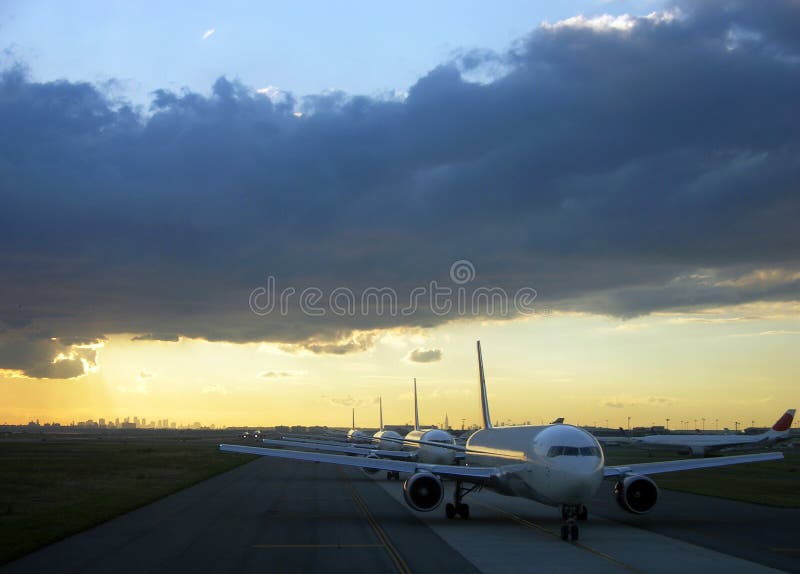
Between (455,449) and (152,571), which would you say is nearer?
(152,571)

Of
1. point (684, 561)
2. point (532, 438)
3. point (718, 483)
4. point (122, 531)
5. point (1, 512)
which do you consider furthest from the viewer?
point (718, 483)

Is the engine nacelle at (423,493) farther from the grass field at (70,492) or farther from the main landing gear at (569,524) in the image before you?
the grass field at (70,492)

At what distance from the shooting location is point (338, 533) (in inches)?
1105

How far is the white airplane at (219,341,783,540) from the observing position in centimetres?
2681

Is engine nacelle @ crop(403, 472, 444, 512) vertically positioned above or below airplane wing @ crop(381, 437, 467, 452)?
below

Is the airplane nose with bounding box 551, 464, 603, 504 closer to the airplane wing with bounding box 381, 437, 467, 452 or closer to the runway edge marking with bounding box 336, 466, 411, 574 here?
the runway edge marking with bounding box 336, 466, 411, 574

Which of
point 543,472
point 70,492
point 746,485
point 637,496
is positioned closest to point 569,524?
point 543,472

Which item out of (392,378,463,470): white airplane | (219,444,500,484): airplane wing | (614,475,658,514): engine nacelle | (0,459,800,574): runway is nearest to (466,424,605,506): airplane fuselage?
(219,444,500,484): airplane wing

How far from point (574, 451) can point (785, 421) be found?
8964 centimetres

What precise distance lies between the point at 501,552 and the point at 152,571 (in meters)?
10.2

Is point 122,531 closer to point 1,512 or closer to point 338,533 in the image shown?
point 338,533

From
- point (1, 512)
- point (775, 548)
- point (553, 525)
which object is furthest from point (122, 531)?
point (775, 548)

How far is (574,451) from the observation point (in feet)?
89.5

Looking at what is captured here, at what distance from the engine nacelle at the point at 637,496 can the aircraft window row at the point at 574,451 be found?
4.45 m
